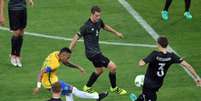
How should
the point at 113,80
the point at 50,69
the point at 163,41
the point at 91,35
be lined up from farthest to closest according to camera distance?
the point at 113,80 < the point at 91,35 < the point at 50,69 < the point at 163,41

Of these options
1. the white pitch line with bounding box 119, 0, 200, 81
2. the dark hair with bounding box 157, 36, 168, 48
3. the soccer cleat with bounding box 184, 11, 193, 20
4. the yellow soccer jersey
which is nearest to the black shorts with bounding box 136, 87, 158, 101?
the dark hair with bounding box 157, 36, 168, 48

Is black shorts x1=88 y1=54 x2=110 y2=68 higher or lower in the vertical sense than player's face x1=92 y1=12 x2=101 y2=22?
lower

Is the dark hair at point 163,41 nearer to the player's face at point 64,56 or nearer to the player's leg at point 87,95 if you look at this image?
the player's face at point 64,56

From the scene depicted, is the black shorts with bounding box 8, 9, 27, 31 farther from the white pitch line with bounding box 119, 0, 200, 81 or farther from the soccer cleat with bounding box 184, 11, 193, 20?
the soccer cleat with bounding box 184, 11, 193, 20

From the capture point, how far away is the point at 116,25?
22750 mm

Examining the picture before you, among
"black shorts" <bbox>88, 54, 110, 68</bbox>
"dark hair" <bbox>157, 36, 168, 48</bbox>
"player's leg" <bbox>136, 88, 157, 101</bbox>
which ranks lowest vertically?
"black shorts" <bbox>88, 54, 110, 68</bbox>

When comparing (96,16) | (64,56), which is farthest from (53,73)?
(96,16)

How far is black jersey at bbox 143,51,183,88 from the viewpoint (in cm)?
1500

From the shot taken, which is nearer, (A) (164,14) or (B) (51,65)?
(B) (51,65)

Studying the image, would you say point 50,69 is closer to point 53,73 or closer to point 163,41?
point 53,73

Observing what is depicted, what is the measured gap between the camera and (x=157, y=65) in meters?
15.1

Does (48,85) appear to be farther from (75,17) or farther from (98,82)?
(75,17)

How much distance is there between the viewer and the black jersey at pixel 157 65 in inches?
591

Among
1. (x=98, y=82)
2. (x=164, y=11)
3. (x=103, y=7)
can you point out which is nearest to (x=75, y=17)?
(x=103, y=7)
